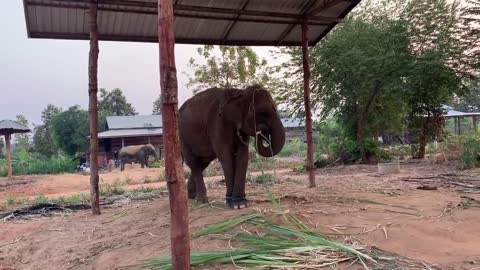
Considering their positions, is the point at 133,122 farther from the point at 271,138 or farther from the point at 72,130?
the point at 271,138

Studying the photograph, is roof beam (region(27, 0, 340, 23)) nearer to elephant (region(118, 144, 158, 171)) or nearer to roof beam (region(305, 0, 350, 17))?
roof beam (region(305, 0, 350, 17))

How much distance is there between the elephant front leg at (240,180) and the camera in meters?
5.89

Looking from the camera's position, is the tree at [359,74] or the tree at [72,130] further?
the tree at [72,130]

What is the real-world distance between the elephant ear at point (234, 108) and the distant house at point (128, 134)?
2327cm

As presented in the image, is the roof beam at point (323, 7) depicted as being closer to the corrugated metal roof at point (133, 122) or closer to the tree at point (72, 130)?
the corrugated metal roof at point (133, 122)

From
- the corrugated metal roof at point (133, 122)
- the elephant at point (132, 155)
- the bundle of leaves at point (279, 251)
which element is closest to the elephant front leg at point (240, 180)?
the bundle of leaves at point (279, 251)

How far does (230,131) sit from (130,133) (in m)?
24.6

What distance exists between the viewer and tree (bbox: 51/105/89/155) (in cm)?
3256

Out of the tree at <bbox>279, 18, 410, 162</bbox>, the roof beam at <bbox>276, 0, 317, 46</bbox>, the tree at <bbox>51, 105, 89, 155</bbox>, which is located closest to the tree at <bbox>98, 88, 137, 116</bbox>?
the tree at <bbox>51, 105, 89, 155</bbox>

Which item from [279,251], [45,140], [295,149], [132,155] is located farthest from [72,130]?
[279,251]

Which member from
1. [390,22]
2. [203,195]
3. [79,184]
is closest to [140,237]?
[203,195]

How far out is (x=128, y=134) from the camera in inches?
1143

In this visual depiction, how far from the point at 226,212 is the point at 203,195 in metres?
1.40

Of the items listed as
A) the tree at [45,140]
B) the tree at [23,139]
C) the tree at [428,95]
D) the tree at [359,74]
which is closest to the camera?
the tree at [428,95]
